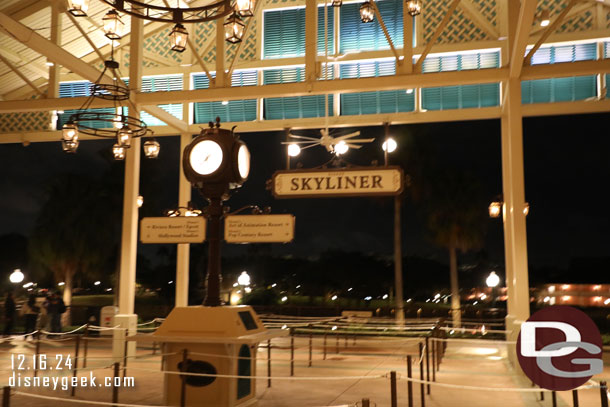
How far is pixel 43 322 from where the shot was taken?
1742cm

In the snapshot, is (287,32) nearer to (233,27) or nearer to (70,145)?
(70,145)

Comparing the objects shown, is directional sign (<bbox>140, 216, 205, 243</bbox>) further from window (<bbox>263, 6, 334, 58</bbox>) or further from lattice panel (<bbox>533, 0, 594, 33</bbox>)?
lattice panel (<bbox>533, 0, 594, 33</bbox>)

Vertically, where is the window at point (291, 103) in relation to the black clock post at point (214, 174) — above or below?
above

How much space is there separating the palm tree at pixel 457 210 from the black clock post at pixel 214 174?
19.8 meters

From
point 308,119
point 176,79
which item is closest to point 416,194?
point 308,119

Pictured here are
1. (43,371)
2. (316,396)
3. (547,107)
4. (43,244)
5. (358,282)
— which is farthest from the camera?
(358,282)

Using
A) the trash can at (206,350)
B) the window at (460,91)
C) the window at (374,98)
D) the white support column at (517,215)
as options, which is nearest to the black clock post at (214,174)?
the trash can at (206,350)

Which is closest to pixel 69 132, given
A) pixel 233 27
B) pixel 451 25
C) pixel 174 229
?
pixel 174 229

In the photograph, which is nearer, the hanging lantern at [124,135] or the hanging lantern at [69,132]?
the hanging lantern at [124,135]

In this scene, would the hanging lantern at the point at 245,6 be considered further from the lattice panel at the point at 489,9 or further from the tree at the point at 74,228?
the tree at the point at 74,228

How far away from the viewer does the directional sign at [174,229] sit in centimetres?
780

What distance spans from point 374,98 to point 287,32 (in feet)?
9.03

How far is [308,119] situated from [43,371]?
847cm

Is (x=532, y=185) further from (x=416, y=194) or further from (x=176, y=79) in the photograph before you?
(x=176, y=79)
